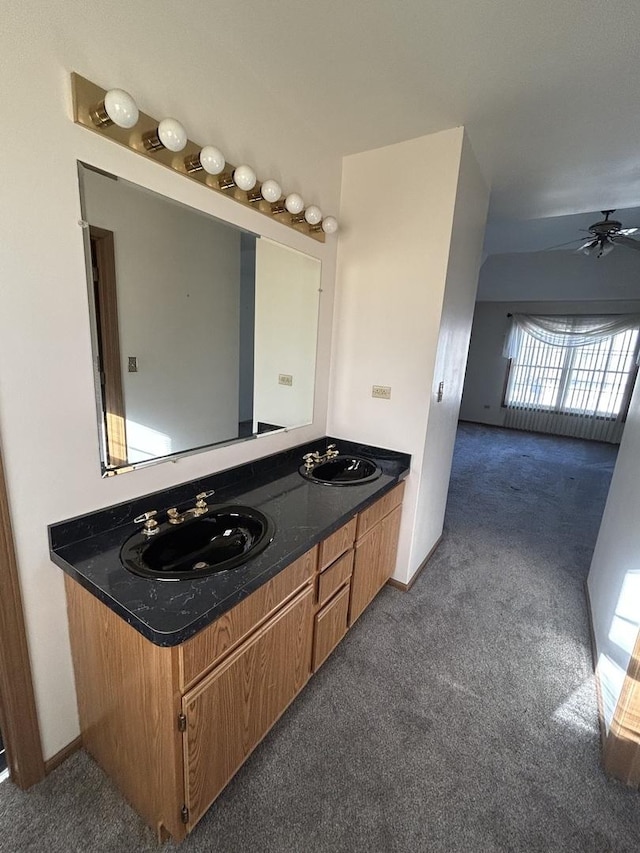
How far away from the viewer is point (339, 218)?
2.14 m

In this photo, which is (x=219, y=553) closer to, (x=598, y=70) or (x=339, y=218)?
(x=339, y=218)

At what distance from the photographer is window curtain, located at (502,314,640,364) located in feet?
20.0

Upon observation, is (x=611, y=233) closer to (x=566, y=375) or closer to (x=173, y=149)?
(x=173, y=149)

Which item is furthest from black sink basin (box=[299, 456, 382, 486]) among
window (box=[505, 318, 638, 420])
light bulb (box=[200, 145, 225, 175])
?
window (box=[505, 318, 638, 420])

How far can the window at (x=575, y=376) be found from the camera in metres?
6.22

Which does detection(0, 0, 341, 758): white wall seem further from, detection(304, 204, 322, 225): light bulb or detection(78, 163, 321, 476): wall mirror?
detection(304, 204, 322, 225): light bulb

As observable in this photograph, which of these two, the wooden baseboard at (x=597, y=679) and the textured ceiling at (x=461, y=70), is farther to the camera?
the wooden baseboard at (x=597, y=679)

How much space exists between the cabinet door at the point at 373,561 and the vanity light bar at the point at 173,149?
62.5 inches

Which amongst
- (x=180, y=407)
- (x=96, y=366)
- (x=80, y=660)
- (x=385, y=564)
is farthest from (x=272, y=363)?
(x=80, y=660)

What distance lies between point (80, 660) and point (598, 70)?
2.75 metres

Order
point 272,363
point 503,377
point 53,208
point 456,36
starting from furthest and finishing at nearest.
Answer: point 503,377 → point 272,363 → point 456,36 → point 53,208

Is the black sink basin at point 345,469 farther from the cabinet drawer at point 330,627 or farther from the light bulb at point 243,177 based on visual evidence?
the light bulb at point 243,177

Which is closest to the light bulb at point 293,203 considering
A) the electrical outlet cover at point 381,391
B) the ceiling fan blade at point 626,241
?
the electrical outlet cover at point 381,391

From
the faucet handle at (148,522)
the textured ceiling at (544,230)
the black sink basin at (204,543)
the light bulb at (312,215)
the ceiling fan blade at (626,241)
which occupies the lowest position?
the black sink basin at (204,543)
